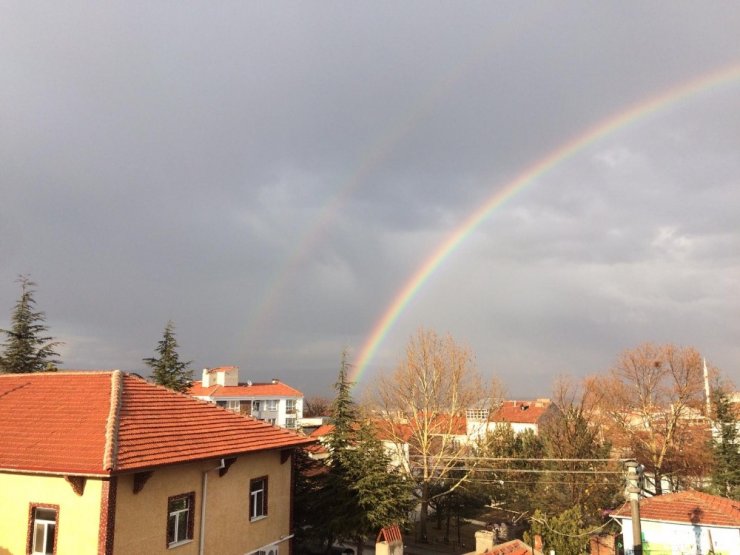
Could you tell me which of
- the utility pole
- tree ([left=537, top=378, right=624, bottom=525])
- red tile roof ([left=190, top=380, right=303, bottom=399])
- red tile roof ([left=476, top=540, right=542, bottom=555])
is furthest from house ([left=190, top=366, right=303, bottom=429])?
the utility pole

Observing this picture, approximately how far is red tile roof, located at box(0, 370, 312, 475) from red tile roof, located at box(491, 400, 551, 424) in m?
52.2

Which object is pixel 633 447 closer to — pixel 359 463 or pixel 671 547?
pixel 671 547

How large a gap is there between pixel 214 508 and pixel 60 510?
164 inches

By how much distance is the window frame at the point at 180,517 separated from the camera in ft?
45.1

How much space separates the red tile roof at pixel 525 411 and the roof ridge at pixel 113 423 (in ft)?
180

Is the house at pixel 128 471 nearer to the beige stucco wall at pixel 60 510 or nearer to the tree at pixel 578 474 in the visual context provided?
the beige stucco wall at pixel 60 510

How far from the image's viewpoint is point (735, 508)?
2275 centimetres

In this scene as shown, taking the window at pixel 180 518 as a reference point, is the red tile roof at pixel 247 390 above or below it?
above

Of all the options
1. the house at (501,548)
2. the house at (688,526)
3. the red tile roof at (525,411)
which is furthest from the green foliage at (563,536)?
the red tile roof at (525,411)

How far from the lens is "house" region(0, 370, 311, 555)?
12.2 metres

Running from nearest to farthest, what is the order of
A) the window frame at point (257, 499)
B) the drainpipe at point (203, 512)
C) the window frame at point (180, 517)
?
1. the window frame at point (180, 517)
2. the drainpipe at point (203, 512)
3. the window frame at point (257, 499)

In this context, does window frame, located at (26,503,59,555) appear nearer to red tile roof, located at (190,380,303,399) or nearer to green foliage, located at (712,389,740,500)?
green foliage, located at (712,389,740,500)

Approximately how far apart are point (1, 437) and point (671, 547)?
2419 cm

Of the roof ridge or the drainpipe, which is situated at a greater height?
the roof ridge
